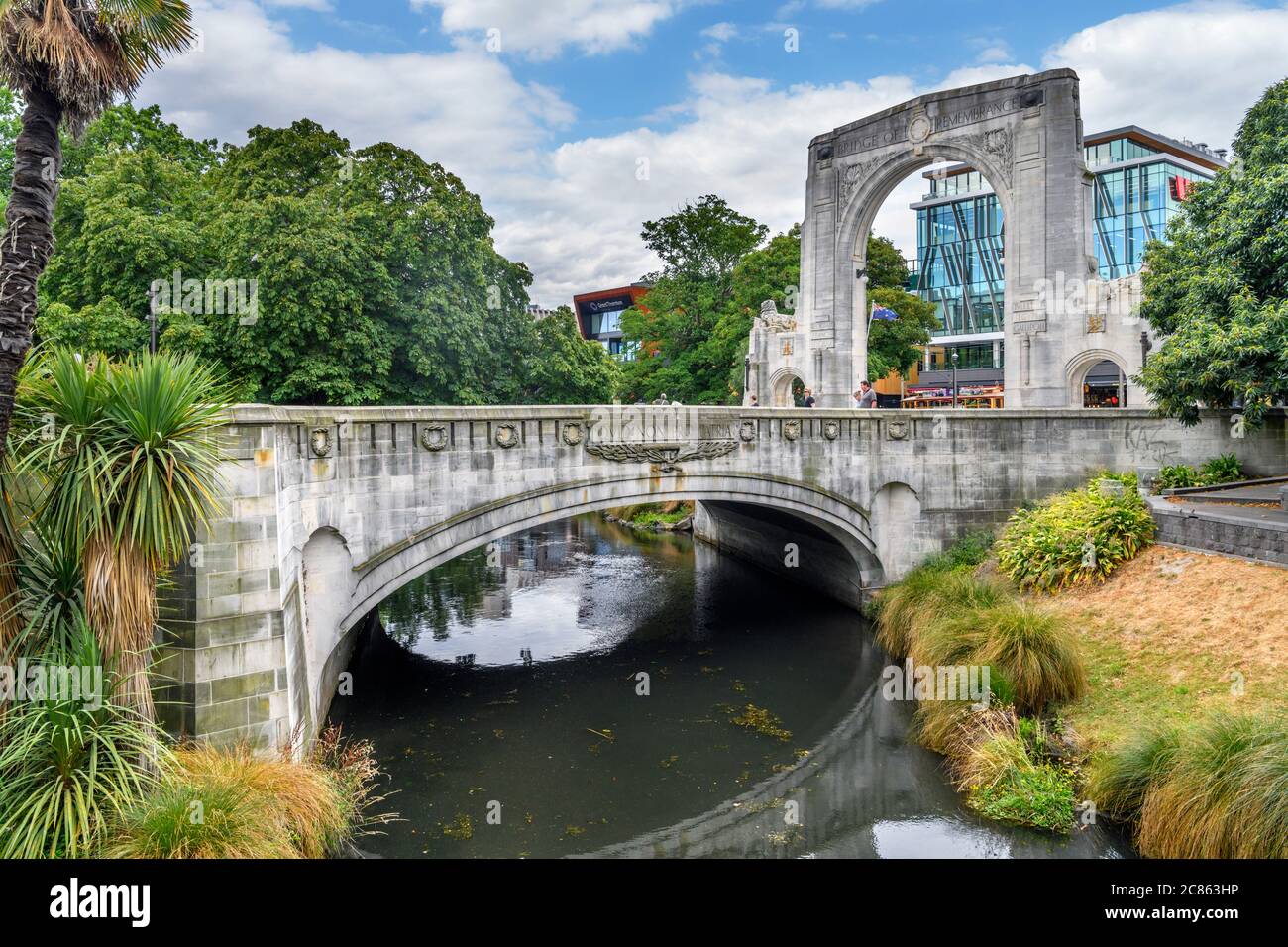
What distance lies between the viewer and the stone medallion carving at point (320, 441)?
458 inches

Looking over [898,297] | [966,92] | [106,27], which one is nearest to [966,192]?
[898,297]

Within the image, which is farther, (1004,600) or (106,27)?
(1004,600)

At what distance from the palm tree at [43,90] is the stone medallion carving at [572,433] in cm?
865

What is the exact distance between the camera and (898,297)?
3462cm

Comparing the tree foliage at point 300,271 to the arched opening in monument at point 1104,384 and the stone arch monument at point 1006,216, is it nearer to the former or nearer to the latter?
the stone arch monument at point 1006,216

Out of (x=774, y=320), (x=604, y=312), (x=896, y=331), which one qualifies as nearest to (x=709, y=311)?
(x=774, y=320)

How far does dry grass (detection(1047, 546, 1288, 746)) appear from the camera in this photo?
405 inches

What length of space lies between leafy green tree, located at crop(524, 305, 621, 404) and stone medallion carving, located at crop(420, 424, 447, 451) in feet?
26.7

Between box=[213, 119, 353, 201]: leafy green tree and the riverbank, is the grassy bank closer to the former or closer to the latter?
box=[213, 119, 353, 201]: leafy green tree

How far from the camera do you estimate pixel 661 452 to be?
1606 cm

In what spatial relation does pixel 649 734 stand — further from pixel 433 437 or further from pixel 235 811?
pixel 235 811

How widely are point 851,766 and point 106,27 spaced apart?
11910 mm

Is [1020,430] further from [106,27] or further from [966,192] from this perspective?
[966,192]

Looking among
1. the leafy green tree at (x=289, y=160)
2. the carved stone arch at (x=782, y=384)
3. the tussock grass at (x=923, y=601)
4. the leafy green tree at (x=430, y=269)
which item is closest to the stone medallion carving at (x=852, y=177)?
the carved stone arch at (x=782, y=384)
